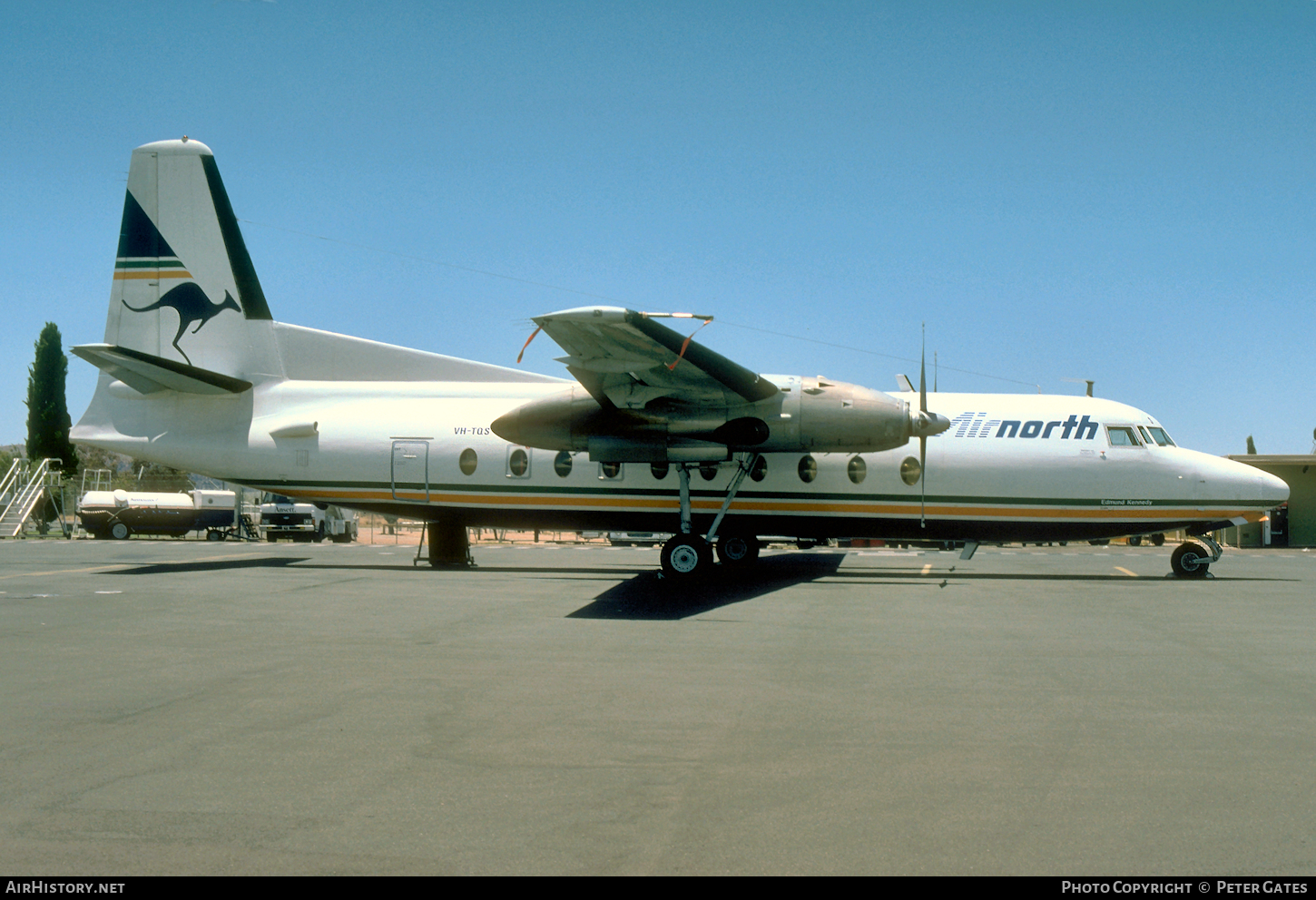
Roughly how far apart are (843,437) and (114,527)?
30.3m

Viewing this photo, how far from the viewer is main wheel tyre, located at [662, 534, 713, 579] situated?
54.0 feet

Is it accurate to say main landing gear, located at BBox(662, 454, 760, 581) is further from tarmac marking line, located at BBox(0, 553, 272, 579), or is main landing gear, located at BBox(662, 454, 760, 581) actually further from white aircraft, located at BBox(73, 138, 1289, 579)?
tarmac marking line, located at BBox(0, 553, 272, 579)

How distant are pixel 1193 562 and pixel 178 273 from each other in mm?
21259

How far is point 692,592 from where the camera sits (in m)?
14.9

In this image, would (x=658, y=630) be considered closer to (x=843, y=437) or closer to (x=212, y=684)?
(x=212, y=684)

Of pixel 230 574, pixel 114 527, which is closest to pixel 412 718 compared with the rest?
pixel 230 574

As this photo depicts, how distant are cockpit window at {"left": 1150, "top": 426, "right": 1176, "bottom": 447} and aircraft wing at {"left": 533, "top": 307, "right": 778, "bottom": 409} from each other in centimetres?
767

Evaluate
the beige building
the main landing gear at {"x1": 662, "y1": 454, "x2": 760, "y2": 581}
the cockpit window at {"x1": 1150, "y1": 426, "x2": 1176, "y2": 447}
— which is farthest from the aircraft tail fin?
the beige building

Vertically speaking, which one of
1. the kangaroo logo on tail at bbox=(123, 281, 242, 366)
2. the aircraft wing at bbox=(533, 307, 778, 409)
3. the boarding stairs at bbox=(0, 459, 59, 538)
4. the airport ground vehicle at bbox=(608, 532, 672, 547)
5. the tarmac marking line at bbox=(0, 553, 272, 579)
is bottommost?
the airport ground vehicle at bbox=(608, 532, 672, 547)

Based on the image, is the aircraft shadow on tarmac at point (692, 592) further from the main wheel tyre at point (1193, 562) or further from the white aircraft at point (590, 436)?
the main wheel tyre at point (1193, 562)

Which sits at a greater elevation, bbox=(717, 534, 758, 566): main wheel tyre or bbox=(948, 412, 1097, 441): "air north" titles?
bbox=(948, 412, 1097, 441): "air north" titles

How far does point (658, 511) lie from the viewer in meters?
18.1

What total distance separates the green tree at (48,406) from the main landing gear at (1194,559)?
60.5m

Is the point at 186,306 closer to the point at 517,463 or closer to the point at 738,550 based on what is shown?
the point at 517,463
